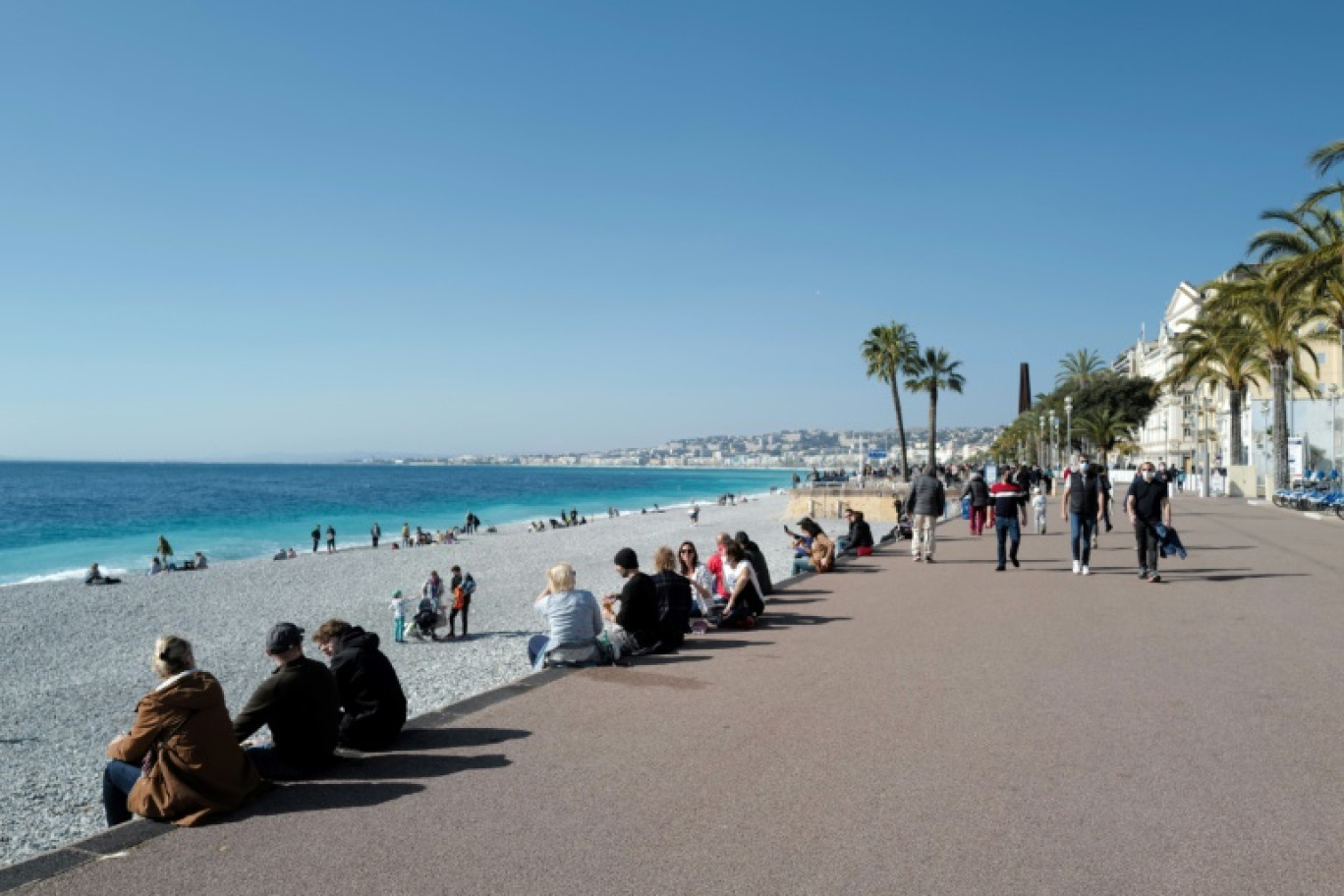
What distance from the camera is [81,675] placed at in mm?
14883

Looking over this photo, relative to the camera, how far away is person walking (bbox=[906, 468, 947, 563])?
14641 millimetres

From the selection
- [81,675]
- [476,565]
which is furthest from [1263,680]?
[476,565]

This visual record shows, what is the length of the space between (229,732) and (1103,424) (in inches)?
2657

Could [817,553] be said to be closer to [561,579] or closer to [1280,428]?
[561,579]

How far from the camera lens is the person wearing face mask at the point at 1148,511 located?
37.2 ft

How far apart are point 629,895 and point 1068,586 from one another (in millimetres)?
9882

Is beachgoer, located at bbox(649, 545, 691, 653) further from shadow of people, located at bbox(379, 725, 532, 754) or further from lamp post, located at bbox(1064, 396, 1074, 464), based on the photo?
lamp post, located at bbox(1064, 396, 1074, 464)

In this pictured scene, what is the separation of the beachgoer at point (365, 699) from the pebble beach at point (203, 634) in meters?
3.54

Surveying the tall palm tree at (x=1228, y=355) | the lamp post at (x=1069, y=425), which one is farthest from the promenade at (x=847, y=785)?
the lamp post at (x=1069, y=425)

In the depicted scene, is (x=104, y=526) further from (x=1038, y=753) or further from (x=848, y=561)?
(x=1038, y=753)

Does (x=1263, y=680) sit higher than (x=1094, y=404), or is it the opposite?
(x=1094, y=404)

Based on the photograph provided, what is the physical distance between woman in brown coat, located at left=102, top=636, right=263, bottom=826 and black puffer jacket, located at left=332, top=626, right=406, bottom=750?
0.79 m

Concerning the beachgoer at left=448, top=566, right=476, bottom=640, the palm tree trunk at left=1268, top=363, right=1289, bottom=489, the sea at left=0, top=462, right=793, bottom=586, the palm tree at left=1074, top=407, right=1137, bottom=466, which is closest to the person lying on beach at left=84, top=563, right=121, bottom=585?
the sea at left=0, top=462, right=793, bottom=586

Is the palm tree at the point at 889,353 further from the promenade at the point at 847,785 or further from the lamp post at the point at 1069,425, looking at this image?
the promenade at the point at 847,785
